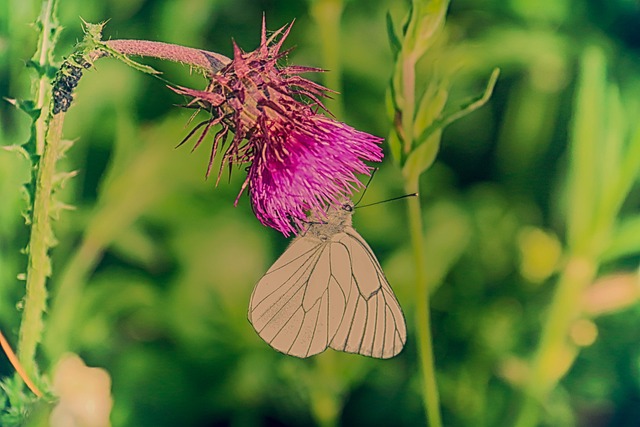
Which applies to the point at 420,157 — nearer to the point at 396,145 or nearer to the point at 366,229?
the point at 396,145

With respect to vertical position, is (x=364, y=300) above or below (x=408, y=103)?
below

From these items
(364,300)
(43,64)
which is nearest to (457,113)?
(364,300)

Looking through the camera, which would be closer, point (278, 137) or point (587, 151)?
point (278, 137)

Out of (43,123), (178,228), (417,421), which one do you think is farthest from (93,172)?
(417,421)

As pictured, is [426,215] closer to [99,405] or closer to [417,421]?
[417,421]

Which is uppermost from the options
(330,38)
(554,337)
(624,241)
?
(330,38)

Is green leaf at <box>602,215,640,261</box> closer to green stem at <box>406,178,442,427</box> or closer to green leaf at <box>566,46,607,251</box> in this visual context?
green leaf at <box>566,46,607,251</box>

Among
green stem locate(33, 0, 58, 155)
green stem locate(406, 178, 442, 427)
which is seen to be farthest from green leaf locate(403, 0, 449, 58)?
green stem locate(33, 0, 58, 155)

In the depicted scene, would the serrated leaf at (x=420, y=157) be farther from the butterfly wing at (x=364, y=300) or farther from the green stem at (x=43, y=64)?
the green stem at (x=43, y=64)
